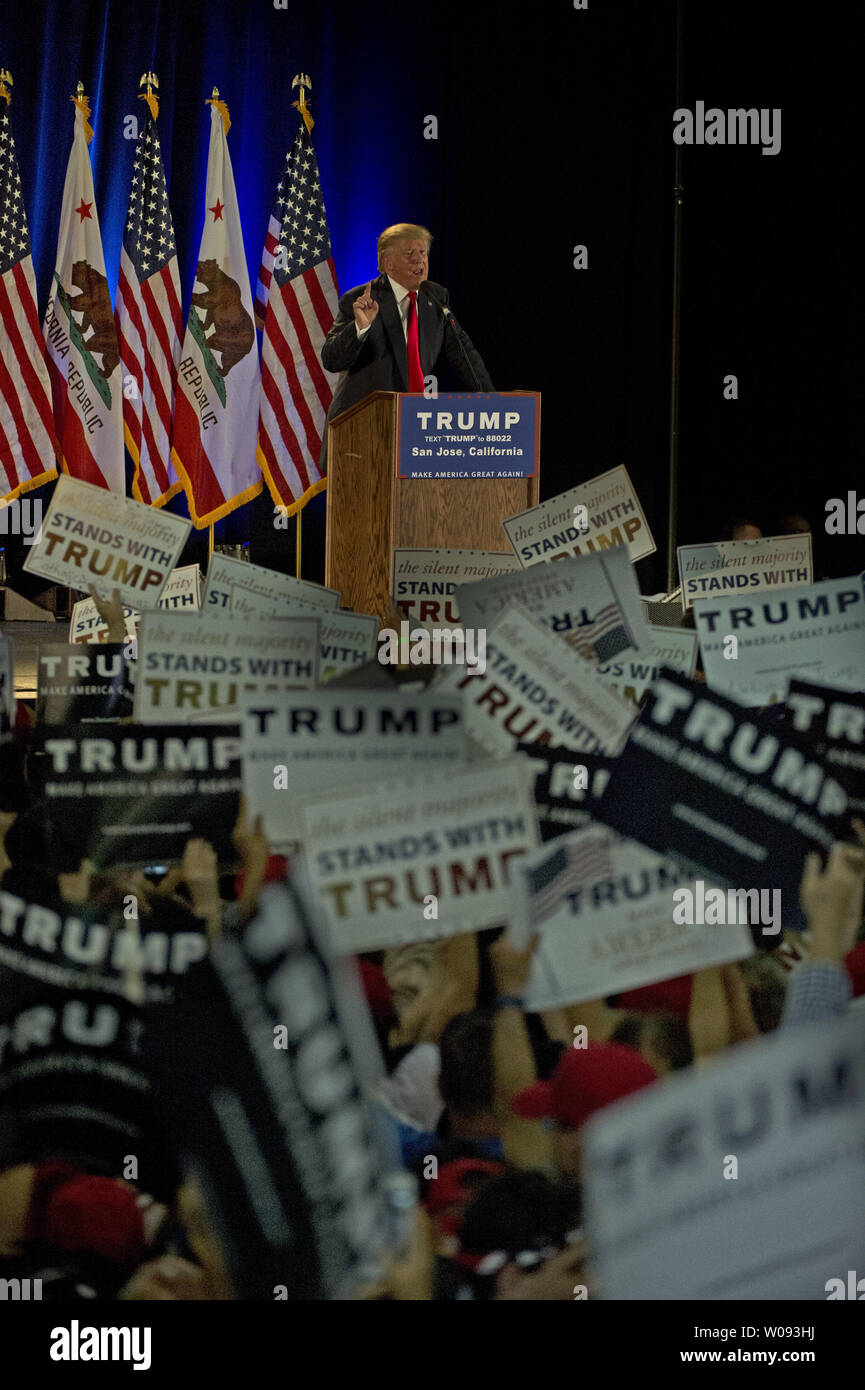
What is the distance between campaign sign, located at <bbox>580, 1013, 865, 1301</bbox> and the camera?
4.32 feet

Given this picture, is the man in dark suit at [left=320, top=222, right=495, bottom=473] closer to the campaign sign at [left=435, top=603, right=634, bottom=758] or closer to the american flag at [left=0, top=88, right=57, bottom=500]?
the american flag at [left=0, top=88, right=57, bottom=500]

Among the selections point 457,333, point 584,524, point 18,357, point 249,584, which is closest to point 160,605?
point 249,584

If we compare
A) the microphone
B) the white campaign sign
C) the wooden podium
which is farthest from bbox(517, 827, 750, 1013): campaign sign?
the microphone

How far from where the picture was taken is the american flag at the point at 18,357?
→ 8.30 m

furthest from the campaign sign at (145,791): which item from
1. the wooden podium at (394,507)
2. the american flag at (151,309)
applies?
the american flag at (151,309)

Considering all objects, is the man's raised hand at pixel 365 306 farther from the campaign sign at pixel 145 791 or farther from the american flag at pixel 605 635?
the campaign sign at pixel 145 791

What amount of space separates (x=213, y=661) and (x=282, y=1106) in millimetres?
694

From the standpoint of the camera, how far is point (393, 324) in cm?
580

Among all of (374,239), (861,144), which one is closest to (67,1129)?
(861,144)

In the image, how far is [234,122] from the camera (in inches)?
363

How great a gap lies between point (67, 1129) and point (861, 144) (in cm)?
788

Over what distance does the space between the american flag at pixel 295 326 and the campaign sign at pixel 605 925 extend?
278 inches
